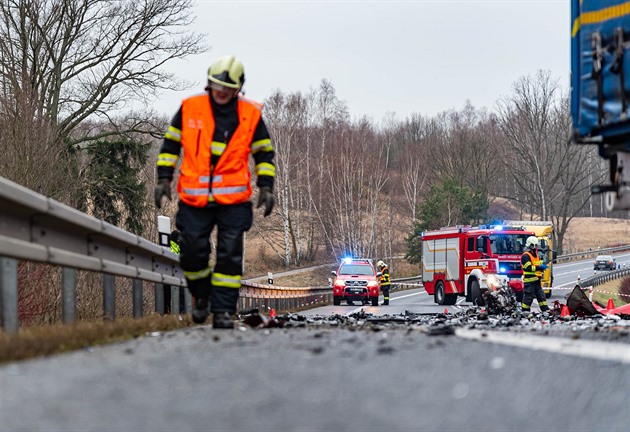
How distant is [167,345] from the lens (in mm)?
5043

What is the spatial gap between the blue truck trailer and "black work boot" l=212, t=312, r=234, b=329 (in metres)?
2.97

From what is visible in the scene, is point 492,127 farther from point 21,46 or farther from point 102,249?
point 102,249

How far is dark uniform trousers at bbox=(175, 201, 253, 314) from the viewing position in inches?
305

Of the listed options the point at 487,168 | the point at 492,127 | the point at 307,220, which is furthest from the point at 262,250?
the point at 492,127

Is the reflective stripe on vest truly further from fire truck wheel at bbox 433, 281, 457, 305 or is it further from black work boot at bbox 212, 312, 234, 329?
fire truck wheel at bbox 433, 281, 457, 305

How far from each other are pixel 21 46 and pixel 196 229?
20.9 meters

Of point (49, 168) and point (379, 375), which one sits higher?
point (49, 168)

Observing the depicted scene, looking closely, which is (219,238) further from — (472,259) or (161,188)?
(472,259)

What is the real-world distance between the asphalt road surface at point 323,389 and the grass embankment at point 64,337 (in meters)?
0.15

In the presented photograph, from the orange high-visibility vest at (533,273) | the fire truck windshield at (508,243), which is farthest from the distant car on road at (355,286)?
the orange high-visibility vest at (533,273)

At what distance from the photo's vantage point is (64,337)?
5.25 m

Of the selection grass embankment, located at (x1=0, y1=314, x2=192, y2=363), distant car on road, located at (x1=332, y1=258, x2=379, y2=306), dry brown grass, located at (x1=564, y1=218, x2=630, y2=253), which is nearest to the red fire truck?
distant car on road, located at (x1=332, y1=258, x2=379, y2=306)

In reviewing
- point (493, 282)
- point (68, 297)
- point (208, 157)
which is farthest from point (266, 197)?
point (493, 282)

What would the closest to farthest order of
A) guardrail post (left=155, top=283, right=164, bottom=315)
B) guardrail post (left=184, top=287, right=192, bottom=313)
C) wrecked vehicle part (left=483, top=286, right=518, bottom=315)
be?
guardrail post (left=155, top=283, right=164, bottom=315) < guardrail post (left=184, top=287, right=192, bottom=313) < wrecked vehicle part (left=483, top=286, right=518, bottom=315)
